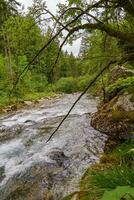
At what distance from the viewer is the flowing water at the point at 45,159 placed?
5551 mm

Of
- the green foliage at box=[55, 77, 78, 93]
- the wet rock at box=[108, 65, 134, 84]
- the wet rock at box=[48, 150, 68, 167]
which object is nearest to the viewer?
the wet rock at box=[48, 150, 68, 167]

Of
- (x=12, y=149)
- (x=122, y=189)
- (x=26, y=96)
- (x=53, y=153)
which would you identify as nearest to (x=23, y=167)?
(x=53, y=153)

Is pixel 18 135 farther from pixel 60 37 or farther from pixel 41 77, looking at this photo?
pixel 41 77

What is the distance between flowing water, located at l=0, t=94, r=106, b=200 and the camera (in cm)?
555

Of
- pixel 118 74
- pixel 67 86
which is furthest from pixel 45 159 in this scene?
pixel 67 86

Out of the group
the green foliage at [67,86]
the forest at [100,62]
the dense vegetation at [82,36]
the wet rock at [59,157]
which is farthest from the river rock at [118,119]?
the green foliage at [67,86]

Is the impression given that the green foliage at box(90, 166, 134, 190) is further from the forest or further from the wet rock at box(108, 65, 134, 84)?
the wet rock at box(108, 65, 134, 84)

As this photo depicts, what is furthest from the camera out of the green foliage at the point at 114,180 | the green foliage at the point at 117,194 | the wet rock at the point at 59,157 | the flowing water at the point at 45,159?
the wet rock at the point at 59,157

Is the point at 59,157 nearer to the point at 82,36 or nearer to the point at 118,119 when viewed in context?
the point at 118,119

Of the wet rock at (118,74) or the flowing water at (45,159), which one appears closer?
the flowing water at (45,159)

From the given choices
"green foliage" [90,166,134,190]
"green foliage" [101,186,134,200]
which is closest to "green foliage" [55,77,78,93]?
"green foliage" [90,166,134,190]

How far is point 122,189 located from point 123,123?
6.27m

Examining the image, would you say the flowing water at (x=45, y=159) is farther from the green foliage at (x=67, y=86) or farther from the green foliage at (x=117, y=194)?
the green foliage at (x=67, y=86)

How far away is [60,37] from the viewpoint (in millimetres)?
4316
